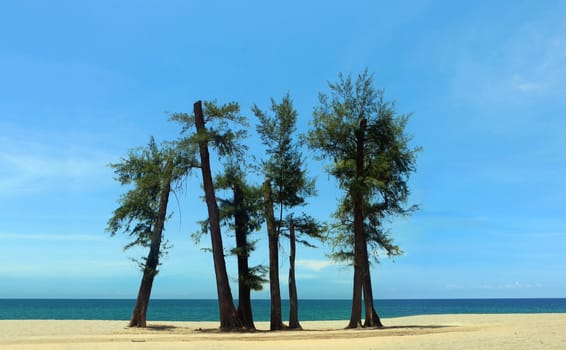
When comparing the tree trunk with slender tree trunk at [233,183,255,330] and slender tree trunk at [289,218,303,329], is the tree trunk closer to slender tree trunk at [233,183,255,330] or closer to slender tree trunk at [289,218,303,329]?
slender tree trunk at [289,218,303,329]

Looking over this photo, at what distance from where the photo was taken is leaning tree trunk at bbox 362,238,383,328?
26016 mm

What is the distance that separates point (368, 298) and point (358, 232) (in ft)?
11.3

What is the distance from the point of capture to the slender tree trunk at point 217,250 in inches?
981

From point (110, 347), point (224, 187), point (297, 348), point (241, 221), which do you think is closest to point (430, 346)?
point (297, 348)

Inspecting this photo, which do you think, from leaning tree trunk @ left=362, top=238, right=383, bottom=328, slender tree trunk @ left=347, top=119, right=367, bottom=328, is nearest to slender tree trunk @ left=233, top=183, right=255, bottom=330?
slender tree trunk @ left=347, top=119, right=367, bottom=328

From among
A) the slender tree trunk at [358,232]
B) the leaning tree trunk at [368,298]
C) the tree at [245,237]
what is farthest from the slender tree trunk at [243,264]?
the leaning tree trunk at [368,298]

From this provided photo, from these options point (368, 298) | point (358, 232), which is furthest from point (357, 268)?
Answer: point (358, 232)

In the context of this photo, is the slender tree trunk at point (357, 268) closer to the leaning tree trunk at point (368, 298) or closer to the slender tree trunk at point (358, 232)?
the slender tree trunk at point (358, 232)

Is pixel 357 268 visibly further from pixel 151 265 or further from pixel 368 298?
pixel 151 265

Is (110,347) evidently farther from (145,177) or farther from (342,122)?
(342,122)

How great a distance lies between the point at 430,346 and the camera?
47.4ft

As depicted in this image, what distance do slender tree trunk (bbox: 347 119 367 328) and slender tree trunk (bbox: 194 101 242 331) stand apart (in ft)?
19.3

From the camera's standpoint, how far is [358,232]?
2631 cm

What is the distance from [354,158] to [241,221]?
6779mm
